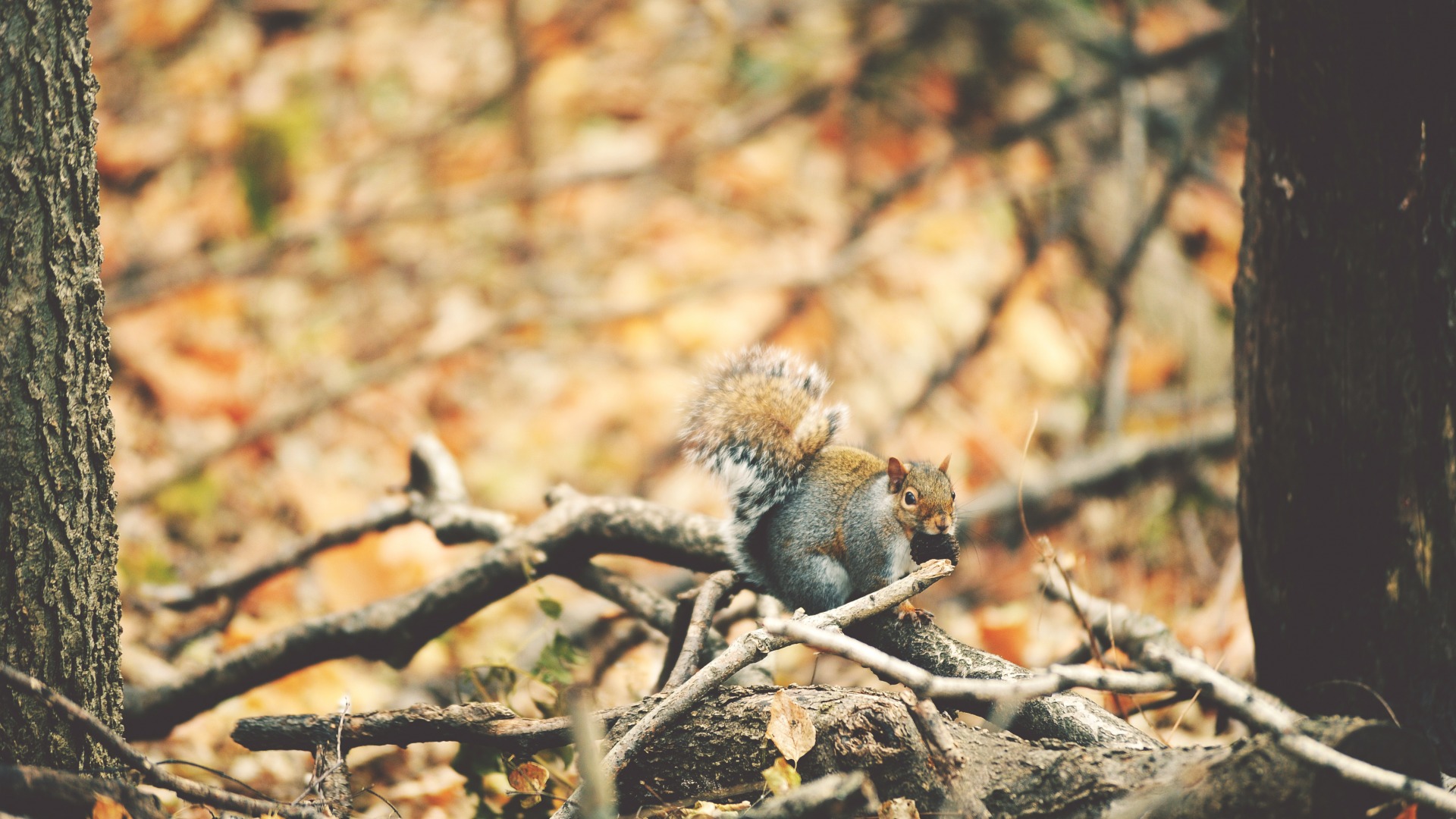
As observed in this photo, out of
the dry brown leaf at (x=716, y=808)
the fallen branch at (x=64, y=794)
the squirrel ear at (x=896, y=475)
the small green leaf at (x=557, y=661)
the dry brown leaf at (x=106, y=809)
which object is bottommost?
the dry brown leaf at (x=716, y=808)

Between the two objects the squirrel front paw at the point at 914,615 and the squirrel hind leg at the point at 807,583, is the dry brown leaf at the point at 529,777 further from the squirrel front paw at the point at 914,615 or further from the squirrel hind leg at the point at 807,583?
the squirrel front paw at the point at 914,615

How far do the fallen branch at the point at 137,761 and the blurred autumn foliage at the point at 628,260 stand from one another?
182 cm

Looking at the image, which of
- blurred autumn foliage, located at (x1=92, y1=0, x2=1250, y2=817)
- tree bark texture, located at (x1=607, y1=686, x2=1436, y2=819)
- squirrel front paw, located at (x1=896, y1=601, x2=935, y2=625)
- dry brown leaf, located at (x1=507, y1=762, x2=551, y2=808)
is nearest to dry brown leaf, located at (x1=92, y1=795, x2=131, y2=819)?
dry brown leaf, located at (x1=507, y1=762, x2=551, y2=808)

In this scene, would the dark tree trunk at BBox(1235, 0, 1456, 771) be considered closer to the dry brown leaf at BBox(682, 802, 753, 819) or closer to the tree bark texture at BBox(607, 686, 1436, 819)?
the tree bark texture at BBox(607, 686, 1436, 819)

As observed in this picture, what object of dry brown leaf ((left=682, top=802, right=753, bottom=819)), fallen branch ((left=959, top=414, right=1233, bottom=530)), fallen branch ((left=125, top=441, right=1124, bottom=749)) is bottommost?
dry brown leaf ((left=682, top=802, right=753, bottom=819))

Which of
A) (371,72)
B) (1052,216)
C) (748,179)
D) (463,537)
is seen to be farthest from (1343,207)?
(371,72)

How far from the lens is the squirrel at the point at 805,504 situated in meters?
2.31

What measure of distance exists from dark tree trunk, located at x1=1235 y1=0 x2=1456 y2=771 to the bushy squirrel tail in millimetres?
1036

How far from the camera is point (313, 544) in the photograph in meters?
3.16

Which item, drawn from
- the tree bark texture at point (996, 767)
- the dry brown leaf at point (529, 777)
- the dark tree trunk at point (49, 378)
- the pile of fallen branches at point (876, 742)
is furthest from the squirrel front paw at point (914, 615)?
the dark tree trunk at point (49, 378)

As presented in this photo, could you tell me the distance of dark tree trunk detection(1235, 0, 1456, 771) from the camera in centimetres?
194

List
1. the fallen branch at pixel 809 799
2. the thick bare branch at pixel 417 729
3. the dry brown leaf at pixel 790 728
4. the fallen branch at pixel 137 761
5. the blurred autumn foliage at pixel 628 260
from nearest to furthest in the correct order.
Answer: the fallen branch at pixel 809 799 < the fallen branch at pixel 137 761 < the dry brown leaf at pixel 790 728 < the thick bare branch at pixel 417 729 < the blurred autumn foliage at pixel 628 260

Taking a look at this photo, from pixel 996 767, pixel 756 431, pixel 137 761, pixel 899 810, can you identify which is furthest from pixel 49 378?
pixel 996 767

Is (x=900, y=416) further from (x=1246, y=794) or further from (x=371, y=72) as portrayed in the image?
(x=371, y=72)
